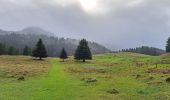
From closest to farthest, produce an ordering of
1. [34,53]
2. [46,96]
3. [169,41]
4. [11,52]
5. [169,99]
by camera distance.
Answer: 1. [169,99]
2. [46,96]
3. [34,53]
4. [169,41]
5. [11,52]

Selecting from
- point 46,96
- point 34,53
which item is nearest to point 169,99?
point 46,96

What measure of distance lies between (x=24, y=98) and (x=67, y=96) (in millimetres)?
4308

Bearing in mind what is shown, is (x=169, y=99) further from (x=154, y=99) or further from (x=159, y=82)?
(x=159, y=82)

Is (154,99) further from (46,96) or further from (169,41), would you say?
(169,41)

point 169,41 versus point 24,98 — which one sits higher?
point 169,41

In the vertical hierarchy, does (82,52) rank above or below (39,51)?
below

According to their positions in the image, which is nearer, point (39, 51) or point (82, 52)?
point (82, 52)

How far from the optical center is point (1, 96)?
31.6m

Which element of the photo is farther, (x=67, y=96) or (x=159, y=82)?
(x=159, y=82)

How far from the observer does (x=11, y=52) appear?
6762 inches

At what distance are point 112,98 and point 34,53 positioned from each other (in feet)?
341

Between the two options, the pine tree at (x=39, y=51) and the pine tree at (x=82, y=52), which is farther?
the pine tree at (x=39, y=51)

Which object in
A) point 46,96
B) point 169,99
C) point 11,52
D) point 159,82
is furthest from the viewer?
point 11,52

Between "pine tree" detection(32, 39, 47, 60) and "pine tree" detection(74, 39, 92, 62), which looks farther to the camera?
"pine tree" detection(32, 39, 47, 60)
